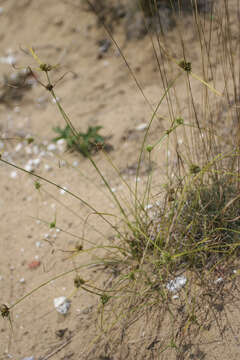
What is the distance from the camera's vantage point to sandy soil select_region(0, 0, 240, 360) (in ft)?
5.11

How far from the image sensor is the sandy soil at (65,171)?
1.56 meters

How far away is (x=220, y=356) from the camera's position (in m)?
1.32

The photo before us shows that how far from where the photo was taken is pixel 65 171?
2.54 meters

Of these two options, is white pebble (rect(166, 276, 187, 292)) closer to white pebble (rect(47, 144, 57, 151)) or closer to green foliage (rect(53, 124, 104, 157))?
green foliage (rect(53, 124, 104, 157))

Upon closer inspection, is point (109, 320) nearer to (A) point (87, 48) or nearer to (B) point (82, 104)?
(B) point (82, 104)

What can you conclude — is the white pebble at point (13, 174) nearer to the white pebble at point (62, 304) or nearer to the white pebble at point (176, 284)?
the white pebble at point (62, 304)

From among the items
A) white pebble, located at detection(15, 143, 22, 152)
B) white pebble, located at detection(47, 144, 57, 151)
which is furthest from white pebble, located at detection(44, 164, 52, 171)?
white pebble, located at detection(15, 143, 22, 152)

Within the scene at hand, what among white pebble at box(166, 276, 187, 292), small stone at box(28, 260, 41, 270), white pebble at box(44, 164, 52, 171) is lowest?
white pebble at box(166, 276, 187, 292)

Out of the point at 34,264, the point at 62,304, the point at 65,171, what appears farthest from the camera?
the point at 65,171

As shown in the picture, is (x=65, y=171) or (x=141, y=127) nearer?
(x=65, y=171)

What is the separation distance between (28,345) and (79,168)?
128 cm

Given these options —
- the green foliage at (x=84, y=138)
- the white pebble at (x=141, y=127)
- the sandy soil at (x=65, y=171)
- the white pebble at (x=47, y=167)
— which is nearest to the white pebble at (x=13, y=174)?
the sandy soil at (x=65, y=171)

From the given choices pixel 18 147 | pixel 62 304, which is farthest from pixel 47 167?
pixel 62 304

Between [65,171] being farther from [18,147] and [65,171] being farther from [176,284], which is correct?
[176,284]
